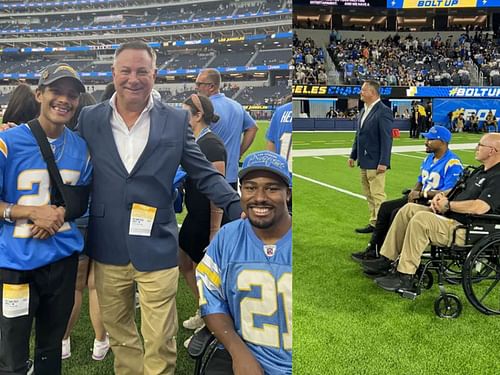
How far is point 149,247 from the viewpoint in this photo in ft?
3.74

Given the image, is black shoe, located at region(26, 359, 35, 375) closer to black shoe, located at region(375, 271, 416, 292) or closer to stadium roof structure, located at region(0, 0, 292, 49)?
stadium roof structure, located at region(0, 0, 292, 49)

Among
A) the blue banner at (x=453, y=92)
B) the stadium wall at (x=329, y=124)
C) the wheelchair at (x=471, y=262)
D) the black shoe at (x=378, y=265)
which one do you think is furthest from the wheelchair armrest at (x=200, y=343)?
the blue banner at (x=453, y=92)

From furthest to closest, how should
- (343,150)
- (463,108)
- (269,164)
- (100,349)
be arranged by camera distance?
(463,108), (343,150), (100,349), (269,164)

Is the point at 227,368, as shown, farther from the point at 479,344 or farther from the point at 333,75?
the point at 333,75

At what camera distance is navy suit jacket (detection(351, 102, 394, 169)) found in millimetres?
3459

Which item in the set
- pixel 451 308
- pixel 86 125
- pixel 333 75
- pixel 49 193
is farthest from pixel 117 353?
pixel 333 75

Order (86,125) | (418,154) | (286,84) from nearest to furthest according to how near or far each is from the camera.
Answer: (286,84)
(86,125)
(418,154)

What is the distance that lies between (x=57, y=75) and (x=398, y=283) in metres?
2.11

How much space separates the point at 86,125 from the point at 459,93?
18.0 metres

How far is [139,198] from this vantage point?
1.09 m

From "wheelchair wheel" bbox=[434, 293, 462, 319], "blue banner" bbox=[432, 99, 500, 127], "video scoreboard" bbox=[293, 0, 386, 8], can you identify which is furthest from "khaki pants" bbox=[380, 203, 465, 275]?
"video scoreboard" bbox=[293, 0, 386, 8]

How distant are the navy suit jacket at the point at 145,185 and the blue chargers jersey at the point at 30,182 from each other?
4 cm

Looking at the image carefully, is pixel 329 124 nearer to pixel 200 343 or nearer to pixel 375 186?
pixel 375 186

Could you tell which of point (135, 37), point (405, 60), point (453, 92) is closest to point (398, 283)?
point (135, 37)
